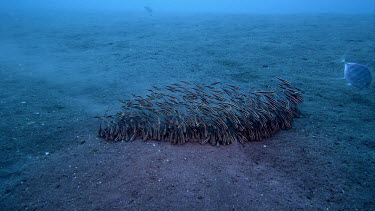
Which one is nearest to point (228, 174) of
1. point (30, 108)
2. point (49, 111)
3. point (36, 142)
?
point (36, 142)

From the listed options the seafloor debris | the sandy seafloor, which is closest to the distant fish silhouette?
the sandy seafloor

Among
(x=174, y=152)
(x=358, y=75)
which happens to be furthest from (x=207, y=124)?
(x=358, y=75)

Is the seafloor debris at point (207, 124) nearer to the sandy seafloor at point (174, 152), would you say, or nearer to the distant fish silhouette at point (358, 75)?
the sandy seafloor at point (174, 152)

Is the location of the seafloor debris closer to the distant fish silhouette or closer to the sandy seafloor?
the sandy seafloor

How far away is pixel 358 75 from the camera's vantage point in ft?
16.6

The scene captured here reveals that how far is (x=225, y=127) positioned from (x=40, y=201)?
307cm

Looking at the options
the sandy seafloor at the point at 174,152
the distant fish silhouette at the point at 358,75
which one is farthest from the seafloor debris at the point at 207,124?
the distant fish silhouette at the point at 358,75

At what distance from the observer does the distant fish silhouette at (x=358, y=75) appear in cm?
501

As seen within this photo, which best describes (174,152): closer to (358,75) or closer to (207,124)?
(207,124)

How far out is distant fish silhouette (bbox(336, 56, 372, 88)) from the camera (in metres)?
5.01

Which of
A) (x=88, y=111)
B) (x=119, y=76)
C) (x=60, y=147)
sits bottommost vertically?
(x=60, y=147)

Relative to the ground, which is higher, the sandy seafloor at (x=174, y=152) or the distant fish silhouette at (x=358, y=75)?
the distant fish silhouette at (x=358, y=75)

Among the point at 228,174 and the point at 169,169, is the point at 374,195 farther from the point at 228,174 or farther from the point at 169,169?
the point at 169,169

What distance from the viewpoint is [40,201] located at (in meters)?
2.52
